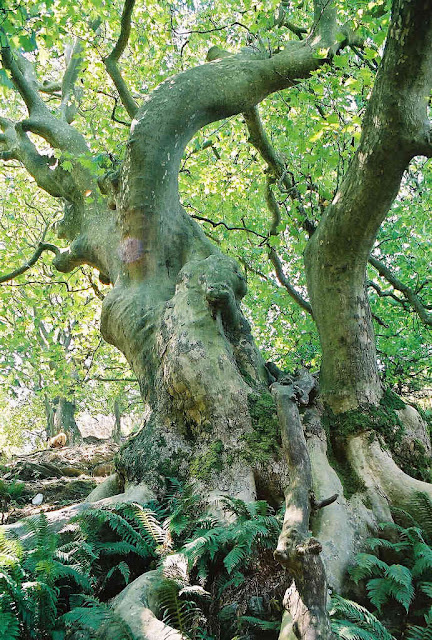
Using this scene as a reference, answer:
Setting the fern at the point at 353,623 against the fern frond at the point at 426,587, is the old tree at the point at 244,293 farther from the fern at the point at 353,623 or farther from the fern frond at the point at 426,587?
the fern frond at the point at 426,587

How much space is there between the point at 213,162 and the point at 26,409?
22.2 meters

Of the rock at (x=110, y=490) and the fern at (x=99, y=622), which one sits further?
the rock at (x=110, y=490)

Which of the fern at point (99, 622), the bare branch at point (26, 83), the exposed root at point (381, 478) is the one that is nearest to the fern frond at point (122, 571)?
the fern at point (99, 622)

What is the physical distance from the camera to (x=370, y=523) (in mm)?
3631

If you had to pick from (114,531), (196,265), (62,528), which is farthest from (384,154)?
(62,528)

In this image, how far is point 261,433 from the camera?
13.3 feet

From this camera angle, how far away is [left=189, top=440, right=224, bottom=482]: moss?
3831 mm

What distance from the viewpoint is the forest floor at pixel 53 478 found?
17.4ft

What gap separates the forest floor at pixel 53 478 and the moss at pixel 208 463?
5.90ft

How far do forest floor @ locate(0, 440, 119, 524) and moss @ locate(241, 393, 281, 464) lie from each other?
2.31m

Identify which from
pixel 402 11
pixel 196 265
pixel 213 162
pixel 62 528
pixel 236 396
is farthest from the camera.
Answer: pixel 213 162

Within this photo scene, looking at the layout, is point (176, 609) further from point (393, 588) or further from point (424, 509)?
point (424, 509)

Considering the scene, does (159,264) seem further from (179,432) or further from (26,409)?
(26,409)

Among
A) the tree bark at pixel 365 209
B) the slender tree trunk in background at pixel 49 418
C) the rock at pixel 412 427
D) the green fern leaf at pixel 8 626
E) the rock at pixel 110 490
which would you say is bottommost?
the green fern leaf at pixel 8 626
